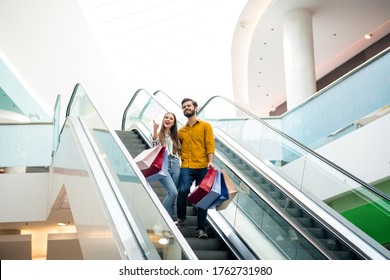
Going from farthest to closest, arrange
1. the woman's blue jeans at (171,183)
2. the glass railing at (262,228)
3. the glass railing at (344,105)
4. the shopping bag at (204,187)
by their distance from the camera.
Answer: the glass railing at (344,105)
the woman's blue jeans at (171,183)
the glass railing at (262,228)
the shopping bag at (204,187)

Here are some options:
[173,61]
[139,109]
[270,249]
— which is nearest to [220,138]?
[270,249]

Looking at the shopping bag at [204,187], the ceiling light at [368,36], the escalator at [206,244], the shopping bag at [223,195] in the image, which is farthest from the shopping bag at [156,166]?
the ceiling light at [368,36]

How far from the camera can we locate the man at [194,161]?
559 cm

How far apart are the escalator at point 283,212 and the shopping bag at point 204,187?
0.80 meters

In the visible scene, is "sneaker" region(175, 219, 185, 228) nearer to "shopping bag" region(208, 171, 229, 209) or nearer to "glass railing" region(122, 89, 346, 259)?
"shopping bag" region(208, 171, 229, 209)

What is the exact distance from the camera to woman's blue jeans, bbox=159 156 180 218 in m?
5.53

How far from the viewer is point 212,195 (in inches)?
205

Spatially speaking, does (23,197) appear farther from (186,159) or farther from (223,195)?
(223,195)

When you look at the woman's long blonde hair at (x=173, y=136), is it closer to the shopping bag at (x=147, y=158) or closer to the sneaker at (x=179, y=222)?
the shopping bag at (x=147, y=158)

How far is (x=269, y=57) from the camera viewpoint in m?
19.8

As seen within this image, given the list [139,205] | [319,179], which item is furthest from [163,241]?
[319,179]

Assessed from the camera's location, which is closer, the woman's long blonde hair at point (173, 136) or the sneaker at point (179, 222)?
the sneaker at point (179, 222)

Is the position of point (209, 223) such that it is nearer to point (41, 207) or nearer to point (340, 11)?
point (41, 207)
